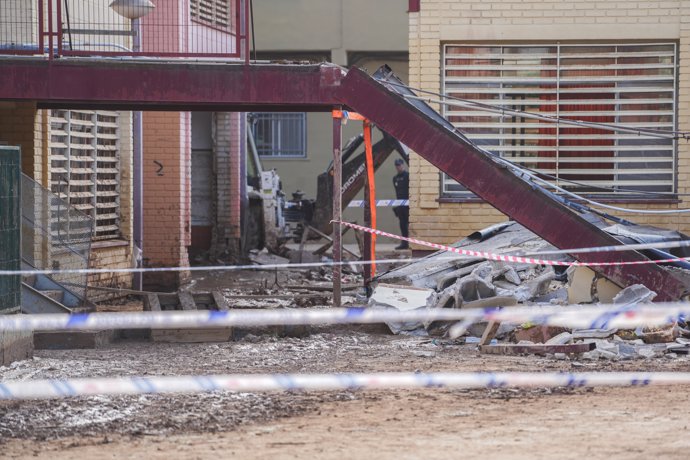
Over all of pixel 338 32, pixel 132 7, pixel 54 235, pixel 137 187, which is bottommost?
pixel 54 235

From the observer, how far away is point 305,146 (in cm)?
3152

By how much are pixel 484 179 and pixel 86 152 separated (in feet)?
18.8

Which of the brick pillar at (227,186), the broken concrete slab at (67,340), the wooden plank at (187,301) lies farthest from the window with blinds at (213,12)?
the broken concrete slab at (67,340)

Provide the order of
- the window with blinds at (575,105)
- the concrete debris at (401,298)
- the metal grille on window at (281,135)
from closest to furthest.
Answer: the concrete debris at (401,298) → the window with blinds at (575,105) → the metal grille on window at (281,135)

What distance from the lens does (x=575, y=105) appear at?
18250mm

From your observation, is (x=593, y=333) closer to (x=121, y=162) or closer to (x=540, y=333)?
(x=540, y=333)

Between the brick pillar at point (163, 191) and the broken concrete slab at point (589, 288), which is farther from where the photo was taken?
the brick pillar at point (163, 191)

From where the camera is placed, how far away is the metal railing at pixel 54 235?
13.6 m

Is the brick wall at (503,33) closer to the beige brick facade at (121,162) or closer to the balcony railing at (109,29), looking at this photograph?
the balcony railing at (109,29)

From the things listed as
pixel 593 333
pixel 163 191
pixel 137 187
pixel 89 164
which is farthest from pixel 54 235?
pixel 593 333

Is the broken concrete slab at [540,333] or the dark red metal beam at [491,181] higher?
the dark red metal beam at [491,181]

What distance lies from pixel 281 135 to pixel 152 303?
58.7 ft

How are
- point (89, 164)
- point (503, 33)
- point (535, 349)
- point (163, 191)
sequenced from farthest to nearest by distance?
point (163, 191) < point (503, 33) < point (89, 164) < point (535, 349)

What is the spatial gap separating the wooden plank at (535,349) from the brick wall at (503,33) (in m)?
6.53
